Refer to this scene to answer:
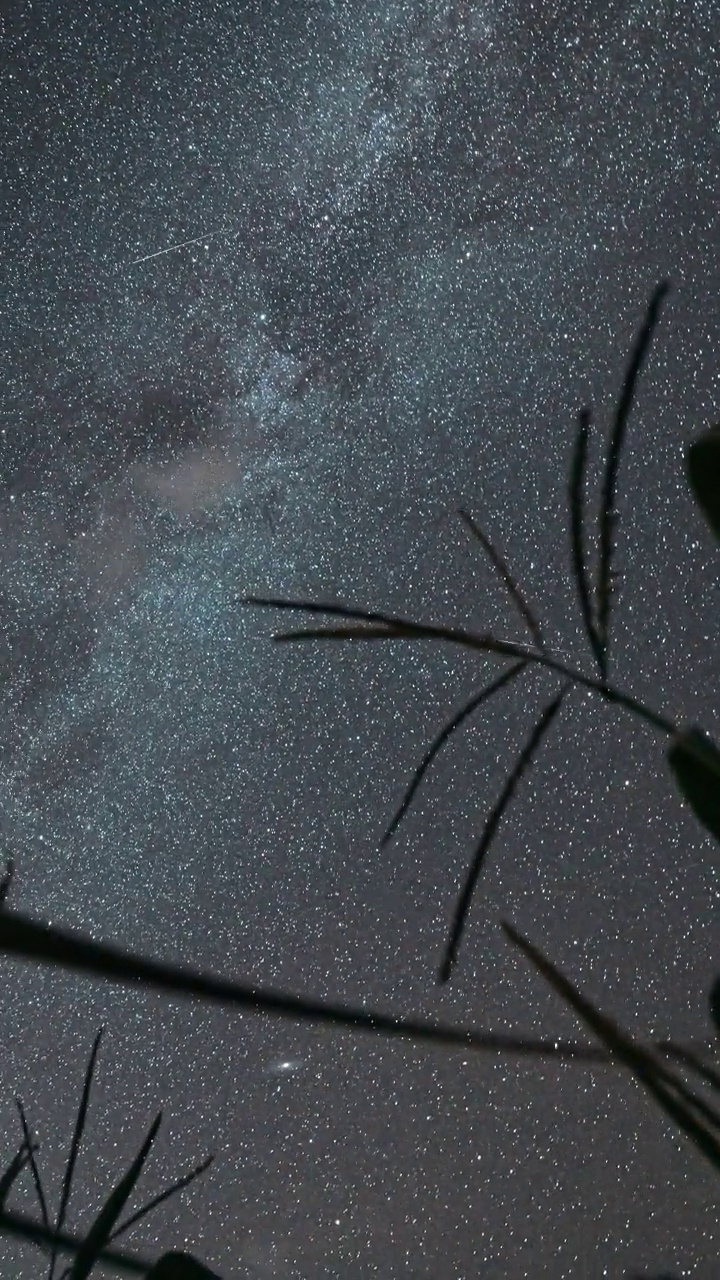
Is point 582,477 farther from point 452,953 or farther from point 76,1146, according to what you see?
point 76,1146

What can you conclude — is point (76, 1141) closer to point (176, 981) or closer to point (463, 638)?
point (463, 638)

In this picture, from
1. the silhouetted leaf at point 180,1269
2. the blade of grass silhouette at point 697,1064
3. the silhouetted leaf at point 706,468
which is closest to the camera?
the blade of grass silhouette at point 697,1064

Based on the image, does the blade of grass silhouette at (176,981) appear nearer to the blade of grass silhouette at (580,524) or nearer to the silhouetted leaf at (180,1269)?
the blade of grass silhouette at (580,524)

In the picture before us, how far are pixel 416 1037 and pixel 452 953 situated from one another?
5.8 inches

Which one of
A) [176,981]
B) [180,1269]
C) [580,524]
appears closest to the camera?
[176,981]

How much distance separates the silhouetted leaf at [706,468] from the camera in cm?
36

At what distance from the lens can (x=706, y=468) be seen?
1.18 ft

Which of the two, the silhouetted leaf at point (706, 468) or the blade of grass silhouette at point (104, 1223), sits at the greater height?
the silhouetted leaf at point (706, 468)

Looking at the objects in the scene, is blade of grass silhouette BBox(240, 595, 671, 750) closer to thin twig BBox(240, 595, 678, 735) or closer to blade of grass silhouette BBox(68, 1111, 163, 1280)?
thin twig BBox(240, 595, 678, 735)

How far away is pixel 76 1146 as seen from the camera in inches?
19.1

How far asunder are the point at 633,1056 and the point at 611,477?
22cm

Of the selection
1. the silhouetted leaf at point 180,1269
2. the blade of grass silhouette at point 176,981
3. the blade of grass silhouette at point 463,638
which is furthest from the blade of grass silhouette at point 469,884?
the silhouetted leaf at point 180,1269

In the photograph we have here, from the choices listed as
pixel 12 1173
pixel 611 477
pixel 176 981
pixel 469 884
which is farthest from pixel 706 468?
pixel 12 1173

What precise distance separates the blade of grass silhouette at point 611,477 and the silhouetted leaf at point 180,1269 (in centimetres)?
52
